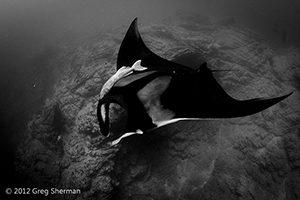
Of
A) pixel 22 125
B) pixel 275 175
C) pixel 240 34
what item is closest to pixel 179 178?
pixel 275 175

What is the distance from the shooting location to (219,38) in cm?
945

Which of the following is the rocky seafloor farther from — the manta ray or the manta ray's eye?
the manta ray

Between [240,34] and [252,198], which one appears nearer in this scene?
[252,198]

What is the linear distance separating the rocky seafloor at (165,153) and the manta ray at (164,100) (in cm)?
284

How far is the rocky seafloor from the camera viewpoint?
4492 millimetres

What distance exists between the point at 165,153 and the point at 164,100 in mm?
3606

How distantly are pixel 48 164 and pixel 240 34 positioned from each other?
1166 cm

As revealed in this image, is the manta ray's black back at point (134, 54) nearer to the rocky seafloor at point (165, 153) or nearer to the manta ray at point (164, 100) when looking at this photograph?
the manta ray at point (164, 100)

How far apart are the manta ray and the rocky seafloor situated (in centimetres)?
284

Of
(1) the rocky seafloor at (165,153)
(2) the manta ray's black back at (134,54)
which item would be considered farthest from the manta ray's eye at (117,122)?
(2) the manta ray's black back at (134,54)

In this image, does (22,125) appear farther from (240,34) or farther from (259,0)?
(259,0)

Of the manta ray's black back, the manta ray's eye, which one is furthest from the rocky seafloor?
the manta ray's black back

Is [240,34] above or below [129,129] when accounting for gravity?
below

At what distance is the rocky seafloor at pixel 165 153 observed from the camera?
4.49 metres
